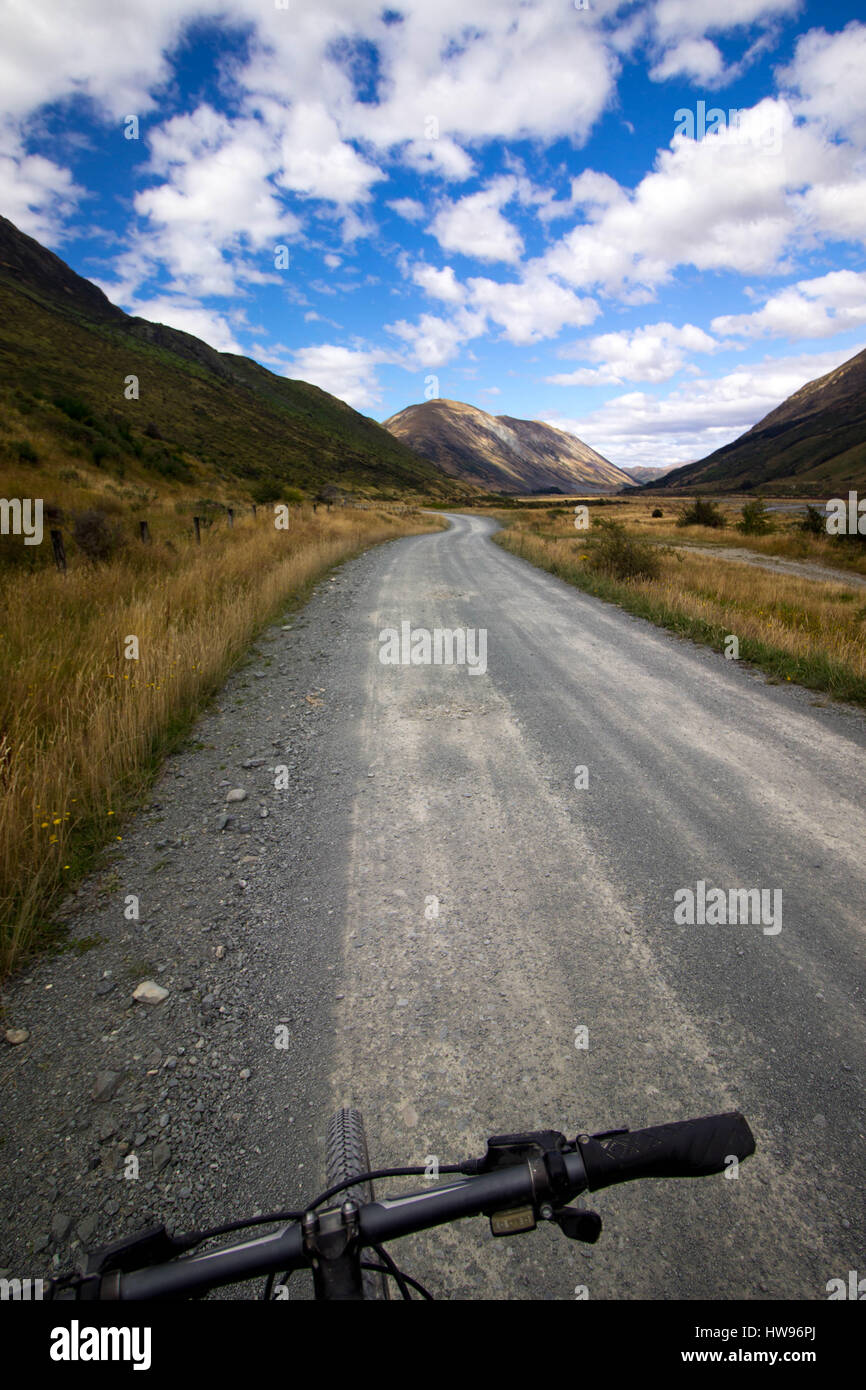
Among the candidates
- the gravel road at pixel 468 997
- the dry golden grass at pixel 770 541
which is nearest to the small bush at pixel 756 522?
the dry golden grass at pixel 770 541

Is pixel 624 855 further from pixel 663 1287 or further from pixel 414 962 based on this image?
pixel 663 1287

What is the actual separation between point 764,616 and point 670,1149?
34.2 feet

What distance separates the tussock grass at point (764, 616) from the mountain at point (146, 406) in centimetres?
2604

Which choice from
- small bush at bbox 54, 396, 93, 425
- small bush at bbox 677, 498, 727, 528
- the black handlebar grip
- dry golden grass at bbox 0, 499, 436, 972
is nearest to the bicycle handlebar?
the black handlebar grip

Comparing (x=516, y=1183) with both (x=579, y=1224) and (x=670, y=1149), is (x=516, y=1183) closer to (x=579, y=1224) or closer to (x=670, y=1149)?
(x=579, y=1224)

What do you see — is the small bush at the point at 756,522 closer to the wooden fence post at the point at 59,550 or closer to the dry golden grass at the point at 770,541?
the dry golden grass at the point at 770,541

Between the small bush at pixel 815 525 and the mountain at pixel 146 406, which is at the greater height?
the mountain at pixel 146 406

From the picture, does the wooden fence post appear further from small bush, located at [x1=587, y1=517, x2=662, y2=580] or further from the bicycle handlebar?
small bush, located at [x1=587, y1=517, x2=662, y2=580]

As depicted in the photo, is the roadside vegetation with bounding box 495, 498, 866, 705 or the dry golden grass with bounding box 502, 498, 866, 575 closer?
the roadside vegetation with bounding box 495, 498, 866, 705

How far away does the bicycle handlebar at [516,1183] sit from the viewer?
1002 mm

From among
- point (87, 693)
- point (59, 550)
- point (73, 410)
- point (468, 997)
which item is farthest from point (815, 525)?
point (73, 410)

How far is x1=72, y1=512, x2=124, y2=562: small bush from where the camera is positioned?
12.0m

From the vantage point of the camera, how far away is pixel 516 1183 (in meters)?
1.08

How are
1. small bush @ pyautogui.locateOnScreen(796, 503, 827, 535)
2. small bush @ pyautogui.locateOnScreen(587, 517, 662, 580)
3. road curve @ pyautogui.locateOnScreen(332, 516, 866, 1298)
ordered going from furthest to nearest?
1. small bush @ pyautogui.locateOnScreen(796, 503, 827, 535)
2. small bush @ pyautogui.locateOnScreen(587, 517, 662, 580)
3. road curve @ pyautogui.locateOnScreen(332, 516, 866, 1298)
